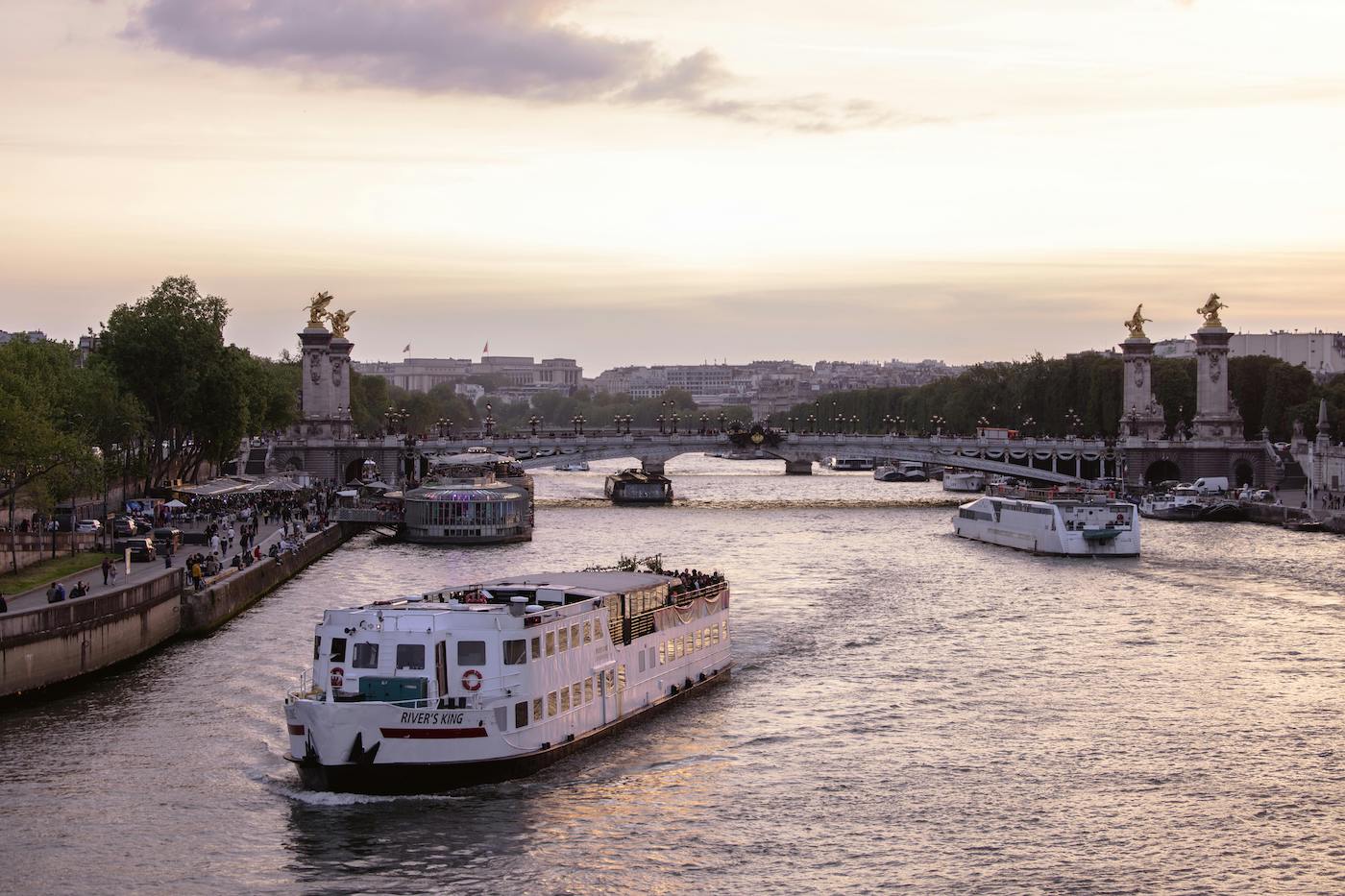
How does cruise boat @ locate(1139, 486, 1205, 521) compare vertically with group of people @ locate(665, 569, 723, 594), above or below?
below

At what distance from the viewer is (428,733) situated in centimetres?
2481

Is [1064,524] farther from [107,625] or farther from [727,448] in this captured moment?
[727,448]

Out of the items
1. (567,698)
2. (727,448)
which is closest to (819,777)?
(567,698)

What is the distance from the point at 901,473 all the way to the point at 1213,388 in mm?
27000

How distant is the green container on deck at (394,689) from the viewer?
82.2 ft

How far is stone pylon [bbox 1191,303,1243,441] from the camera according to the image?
91000 mm

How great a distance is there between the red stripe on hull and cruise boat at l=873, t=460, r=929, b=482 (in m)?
89.7

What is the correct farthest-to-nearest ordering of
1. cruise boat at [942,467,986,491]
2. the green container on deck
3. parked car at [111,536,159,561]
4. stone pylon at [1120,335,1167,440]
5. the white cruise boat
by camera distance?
cruise boat at [942,467,986,491]
stone pylon at [1120,335,1167,440]
the white cruise boat
parked car at [111,536,159,561]
the green container on deck

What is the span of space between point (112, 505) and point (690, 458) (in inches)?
4289

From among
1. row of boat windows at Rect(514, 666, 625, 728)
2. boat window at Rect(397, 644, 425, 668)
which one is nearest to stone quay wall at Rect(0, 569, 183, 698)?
boat window at Rect(397, 644, 425, 668)

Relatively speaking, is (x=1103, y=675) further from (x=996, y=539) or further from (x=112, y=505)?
(x=112, y=505)

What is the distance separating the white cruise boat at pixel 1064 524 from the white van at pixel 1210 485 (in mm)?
17162

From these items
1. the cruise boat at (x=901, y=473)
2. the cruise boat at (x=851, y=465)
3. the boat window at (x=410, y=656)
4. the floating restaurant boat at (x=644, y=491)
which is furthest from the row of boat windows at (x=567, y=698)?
the cruise boat at (x=851, y=465)

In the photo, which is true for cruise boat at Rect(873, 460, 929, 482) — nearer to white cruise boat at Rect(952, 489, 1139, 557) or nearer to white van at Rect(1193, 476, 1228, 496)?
white van at Rect(1193, 476, 1228, 496)
